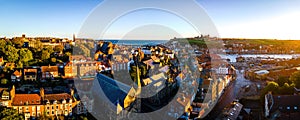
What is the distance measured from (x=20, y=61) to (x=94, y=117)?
5.79 metres

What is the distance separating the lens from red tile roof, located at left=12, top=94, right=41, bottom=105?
22.0 feet

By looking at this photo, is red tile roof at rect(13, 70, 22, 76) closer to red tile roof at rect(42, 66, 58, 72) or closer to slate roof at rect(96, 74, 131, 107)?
red tile roof at rect(42, 66, 58, 72)

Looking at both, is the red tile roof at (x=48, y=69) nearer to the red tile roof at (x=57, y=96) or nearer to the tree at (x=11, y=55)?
the tree at (x=11, y=55)

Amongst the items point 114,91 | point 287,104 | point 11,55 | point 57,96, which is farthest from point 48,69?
point 287,104

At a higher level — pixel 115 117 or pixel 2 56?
pixel 2 56

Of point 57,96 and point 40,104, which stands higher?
point 57,96

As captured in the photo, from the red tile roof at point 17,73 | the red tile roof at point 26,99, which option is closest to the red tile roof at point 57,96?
the red tile roof at point 26,99

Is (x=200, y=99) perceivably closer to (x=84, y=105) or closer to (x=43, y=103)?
(x=84, y=105)

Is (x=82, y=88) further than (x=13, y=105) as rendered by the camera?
Yes

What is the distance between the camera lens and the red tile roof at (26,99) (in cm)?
671

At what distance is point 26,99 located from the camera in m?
6.77

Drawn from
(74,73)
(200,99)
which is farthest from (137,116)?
(74,73)

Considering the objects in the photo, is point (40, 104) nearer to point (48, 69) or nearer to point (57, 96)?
point (57, 96)

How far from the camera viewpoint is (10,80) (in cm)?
934
